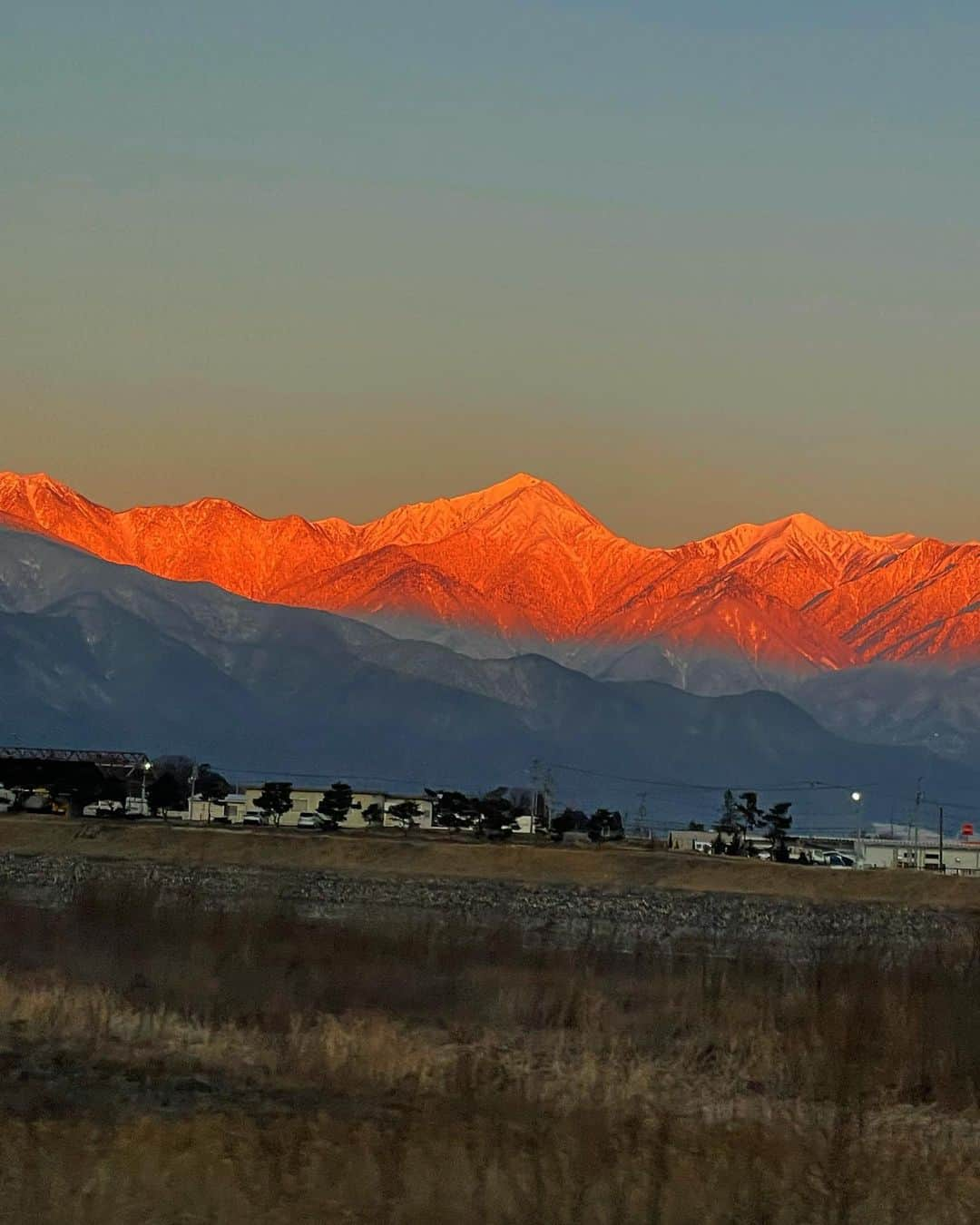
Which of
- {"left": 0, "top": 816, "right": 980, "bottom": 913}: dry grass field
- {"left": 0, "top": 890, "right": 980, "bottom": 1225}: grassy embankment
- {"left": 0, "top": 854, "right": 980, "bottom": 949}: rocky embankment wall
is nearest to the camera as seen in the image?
{"left": 0, "top": 890, "right": 980, "bottom": 1225}: grassy embankment

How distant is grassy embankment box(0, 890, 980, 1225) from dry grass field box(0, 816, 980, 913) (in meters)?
59.1

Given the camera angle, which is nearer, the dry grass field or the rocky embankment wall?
the rocky embankment wall

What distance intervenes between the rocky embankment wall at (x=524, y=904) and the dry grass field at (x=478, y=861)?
138 inches

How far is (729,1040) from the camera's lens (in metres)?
44.6

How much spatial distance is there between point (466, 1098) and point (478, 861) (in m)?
91.0

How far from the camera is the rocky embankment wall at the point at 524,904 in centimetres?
10106

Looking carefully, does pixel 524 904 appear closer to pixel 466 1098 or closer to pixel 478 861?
pixel 478 861

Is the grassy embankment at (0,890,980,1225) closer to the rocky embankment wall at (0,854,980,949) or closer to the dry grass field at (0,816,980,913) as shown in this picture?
the rocky embankment wall at (0,854,980,949)

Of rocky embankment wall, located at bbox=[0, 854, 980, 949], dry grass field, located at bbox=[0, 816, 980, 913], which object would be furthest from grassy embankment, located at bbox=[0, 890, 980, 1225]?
dry grass field, located at bbox=[0, 816, 980, 913]

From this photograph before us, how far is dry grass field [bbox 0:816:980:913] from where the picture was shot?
393ft

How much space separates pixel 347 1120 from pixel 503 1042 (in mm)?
9879

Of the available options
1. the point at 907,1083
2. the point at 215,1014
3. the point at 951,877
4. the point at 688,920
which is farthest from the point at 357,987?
the point at 951,877

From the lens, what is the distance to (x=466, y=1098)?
34781 millimetres


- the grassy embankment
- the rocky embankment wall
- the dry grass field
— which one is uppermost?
the dry grass field
